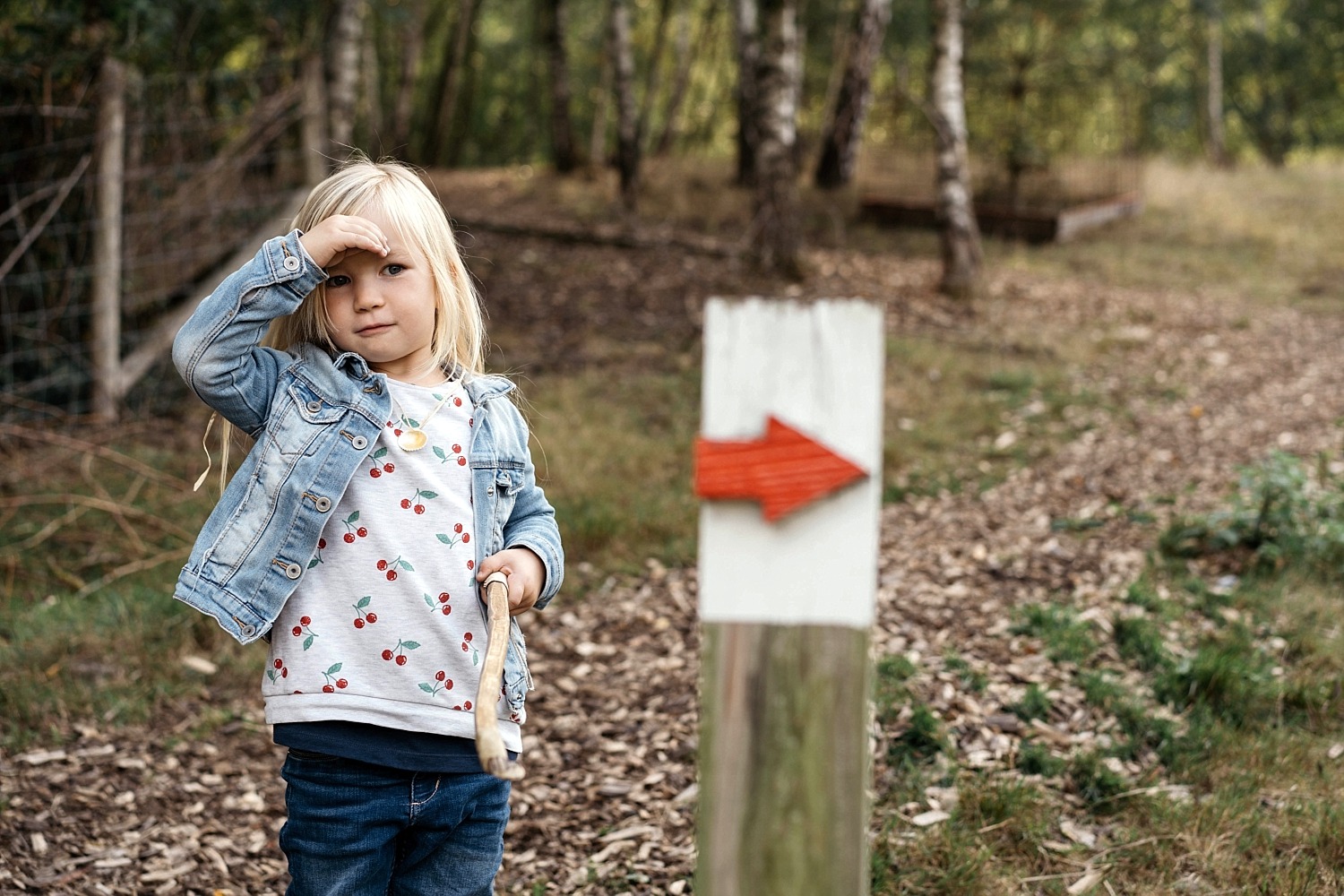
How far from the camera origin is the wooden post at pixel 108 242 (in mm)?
6422

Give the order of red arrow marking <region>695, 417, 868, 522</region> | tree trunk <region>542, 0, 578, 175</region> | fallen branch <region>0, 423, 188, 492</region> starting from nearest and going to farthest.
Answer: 1. red arrow marking <region>695, 417, 868, 522</region>
2. fallen branch <region>0, 423, 188, 492</region>
3. tree trunk <region>542, 0, 578, 175</region>

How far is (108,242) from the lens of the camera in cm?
658

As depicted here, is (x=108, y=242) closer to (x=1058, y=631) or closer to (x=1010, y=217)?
(x=1058, y=631)

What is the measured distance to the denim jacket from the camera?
2.06 metres

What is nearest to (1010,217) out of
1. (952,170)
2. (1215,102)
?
(952,170)

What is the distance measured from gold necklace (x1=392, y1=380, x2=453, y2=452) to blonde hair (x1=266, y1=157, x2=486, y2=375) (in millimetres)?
130

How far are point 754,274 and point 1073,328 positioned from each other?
2628 millimetres

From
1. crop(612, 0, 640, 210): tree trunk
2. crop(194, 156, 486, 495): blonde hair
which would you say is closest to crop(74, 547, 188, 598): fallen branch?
crop(194, 156, 486, 495): blonde hair

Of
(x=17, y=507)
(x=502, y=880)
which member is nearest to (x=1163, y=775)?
(x=502, y=880)

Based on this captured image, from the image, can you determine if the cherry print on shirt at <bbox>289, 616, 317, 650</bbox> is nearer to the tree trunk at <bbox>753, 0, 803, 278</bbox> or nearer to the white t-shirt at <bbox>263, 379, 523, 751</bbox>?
the white t-shirt at <bbox>263, 379, 523, 751</bbox>

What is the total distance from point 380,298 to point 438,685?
0.72 meters

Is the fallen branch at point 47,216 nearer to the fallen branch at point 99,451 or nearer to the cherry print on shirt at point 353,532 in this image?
the fallen branch at point 99,451

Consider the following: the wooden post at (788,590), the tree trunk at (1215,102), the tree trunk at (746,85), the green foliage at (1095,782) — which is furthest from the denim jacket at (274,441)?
the tree trunk at (1215,102)

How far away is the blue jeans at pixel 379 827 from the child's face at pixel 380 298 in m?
0.76
